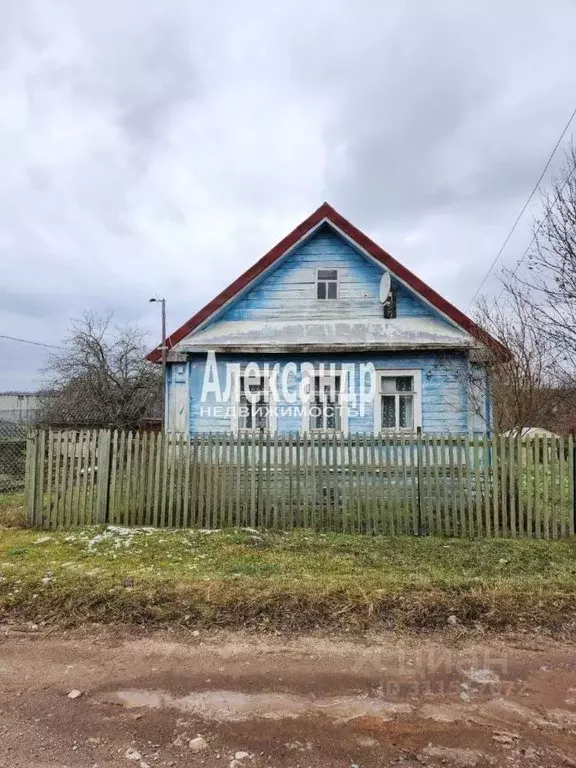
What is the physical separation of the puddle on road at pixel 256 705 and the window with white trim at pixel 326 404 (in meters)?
7.59

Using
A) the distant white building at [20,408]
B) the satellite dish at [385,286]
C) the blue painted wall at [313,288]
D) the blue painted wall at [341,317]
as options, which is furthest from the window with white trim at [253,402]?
the distant white building at [20,408]

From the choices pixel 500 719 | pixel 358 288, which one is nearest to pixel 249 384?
pixel 358 288

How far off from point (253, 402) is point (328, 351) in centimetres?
197

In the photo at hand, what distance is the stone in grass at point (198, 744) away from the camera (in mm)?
2725

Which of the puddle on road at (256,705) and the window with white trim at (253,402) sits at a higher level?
the window with white trim at (253,402)

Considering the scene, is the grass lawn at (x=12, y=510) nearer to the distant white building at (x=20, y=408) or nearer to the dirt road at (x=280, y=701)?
the dirt road at (x=280, y=701)

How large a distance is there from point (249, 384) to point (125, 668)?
299 inches

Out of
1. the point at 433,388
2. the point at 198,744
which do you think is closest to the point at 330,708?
the point at 198,744

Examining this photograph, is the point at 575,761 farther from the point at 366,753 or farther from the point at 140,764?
the point at 140,764

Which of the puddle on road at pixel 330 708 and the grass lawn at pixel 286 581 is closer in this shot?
the puddle on road at pixel 330 708

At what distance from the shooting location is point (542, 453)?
7.86 m

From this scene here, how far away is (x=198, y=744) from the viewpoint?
2.75m

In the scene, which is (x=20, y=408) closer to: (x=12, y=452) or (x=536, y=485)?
(x=12, y=452)

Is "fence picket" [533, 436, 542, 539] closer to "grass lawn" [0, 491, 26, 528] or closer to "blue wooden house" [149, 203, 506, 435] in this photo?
"blue wooden house" [149, 203, 506, 435]
